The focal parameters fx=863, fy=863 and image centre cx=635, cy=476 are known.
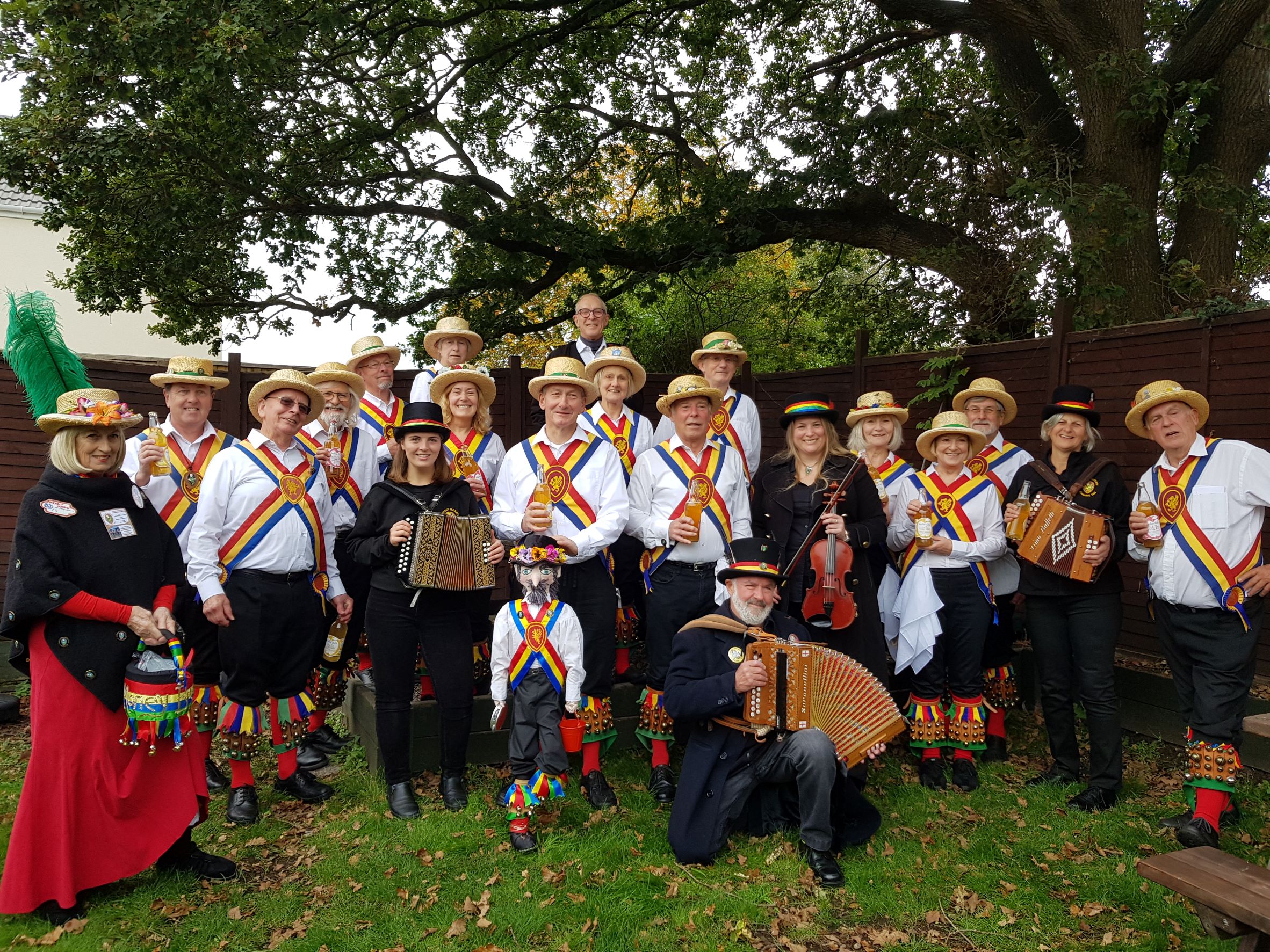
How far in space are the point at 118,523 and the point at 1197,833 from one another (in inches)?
219

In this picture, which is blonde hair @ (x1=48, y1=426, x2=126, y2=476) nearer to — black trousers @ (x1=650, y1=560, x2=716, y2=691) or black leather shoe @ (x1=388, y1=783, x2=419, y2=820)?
black leather shoe @ (x1=388, y1=783, x2=419, y2=820)

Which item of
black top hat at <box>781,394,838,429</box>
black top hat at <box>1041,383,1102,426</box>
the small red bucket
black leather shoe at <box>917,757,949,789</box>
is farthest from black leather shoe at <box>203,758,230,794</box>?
black top hat at <box>1041,383,1102,426</box>

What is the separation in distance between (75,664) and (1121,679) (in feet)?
21.2

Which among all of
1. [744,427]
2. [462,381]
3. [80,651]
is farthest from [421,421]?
[744,427]

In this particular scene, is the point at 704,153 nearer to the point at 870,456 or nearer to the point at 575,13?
the point at 575,13

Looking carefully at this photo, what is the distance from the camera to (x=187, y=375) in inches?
207

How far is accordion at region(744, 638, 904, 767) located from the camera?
4.21 meters

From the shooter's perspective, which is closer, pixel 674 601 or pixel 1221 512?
pixel 1221 512

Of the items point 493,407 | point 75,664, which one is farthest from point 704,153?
point 75,664

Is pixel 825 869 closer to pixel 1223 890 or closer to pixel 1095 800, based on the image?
pixel 1223 890

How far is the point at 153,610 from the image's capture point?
4.03 metres

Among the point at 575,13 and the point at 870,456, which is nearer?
the point at 870,456

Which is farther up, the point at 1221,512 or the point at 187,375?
the point at 187,375

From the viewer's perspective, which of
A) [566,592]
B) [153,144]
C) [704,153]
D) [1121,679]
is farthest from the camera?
[704,153]
